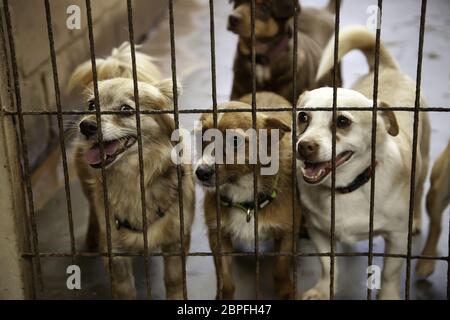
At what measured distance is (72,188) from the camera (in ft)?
12.9

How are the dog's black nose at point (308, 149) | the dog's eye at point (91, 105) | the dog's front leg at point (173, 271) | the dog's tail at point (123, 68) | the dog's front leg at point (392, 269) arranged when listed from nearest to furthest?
the dog's black nose at point (308, 149) → the dog's eye at point (91, 105) → the dog's front leg at point (392, 269) → the dog's front leg at point (173, 271) → the dog's tail at point (123, 68)

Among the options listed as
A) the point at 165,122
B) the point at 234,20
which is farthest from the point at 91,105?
the point at 234,20

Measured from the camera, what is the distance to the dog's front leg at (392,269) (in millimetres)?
2686

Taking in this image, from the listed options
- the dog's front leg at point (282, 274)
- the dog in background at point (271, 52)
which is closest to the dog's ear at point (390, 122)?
the dog's front leg at point (282, 274)

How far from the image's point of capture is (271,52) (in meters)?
4.02

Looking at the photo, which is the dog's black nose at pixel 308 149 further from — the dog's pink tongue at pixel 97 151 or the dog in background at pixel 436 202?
the dog in background at pixel 436 202

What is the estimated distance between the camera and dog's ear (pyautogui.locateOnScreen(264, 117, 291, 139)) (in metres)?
2.62

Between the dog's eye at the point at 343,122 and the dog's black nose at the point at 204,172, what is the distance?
1.55ft

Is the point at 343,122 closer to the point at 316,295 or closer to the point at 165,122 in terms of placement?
the point at 165,122

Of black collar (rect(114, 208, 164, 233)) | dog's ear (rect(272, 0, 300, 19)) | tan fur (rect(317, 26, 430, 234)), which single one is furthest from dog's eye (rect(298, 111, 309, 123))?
dog's ear (rect(272, 0, 300, 19))

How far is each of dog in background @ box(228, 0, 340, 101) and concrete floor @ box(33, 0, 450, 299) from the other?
1.76 feet

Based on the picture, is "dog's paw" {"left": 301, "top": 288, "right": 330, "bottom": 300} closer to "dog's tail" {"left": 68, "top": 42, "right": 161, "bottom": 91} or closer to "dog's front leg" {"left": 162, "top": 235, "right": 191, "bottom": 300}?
"dog's front leg" {"left": 162, "top": 235, "right": 191, "bottom": 300}

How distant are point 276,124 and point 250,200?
1.08 feet
